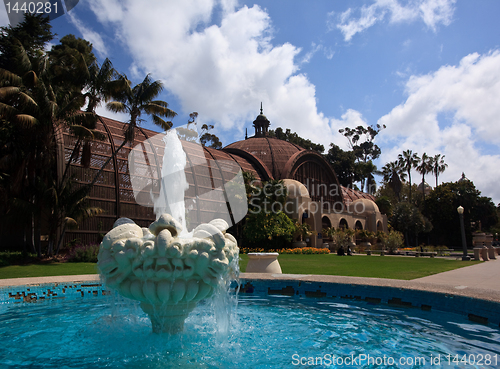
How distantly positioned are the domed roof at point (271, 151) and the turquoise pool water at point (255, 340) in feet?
93.7

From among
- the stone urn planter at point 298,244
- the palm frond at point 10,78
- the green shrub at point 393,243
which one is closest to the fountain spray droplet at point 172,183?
the palm frond at point 10,78

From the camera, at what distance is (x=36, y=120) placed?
14.1m

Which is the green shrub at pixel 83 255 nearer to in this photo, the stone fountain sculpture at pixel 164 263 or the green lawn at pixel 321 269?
the green lawn at pixel 321 269

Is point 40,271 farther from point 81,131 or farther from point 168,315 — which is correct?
point 168,315

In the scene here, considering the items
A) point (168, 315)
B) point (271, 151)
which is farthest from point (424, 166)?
point (168, 315)

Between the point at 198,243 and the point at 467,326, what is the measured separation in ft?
15.1

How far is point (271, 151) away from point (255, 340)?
1310 inches

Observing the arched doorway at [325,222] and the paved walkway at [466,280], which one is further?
the arched doorway at [325,222]

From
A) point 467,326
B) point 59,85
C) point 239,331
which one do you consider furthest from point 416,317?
point 59,85

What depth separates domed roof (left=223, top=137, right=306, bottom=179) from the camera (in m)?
35.5

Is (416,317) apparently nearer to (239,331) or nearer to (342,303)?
(342,303)

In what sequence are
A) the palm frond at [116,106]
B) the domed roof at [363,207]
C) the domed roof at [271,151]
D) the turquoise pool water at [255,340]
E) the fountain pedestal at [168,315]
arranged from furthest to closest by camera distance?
the domed roof at [363,207] → the domed roof at [271,151] → the palm frond at [116,106] → the fountain pedestal at [168,315] → the turquoise pool water at [255,340]

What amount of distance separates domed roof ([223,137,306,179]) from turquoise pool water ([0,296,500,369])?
1124 inches

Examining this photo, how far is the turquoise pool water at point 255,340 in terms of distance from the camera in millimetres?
3898
